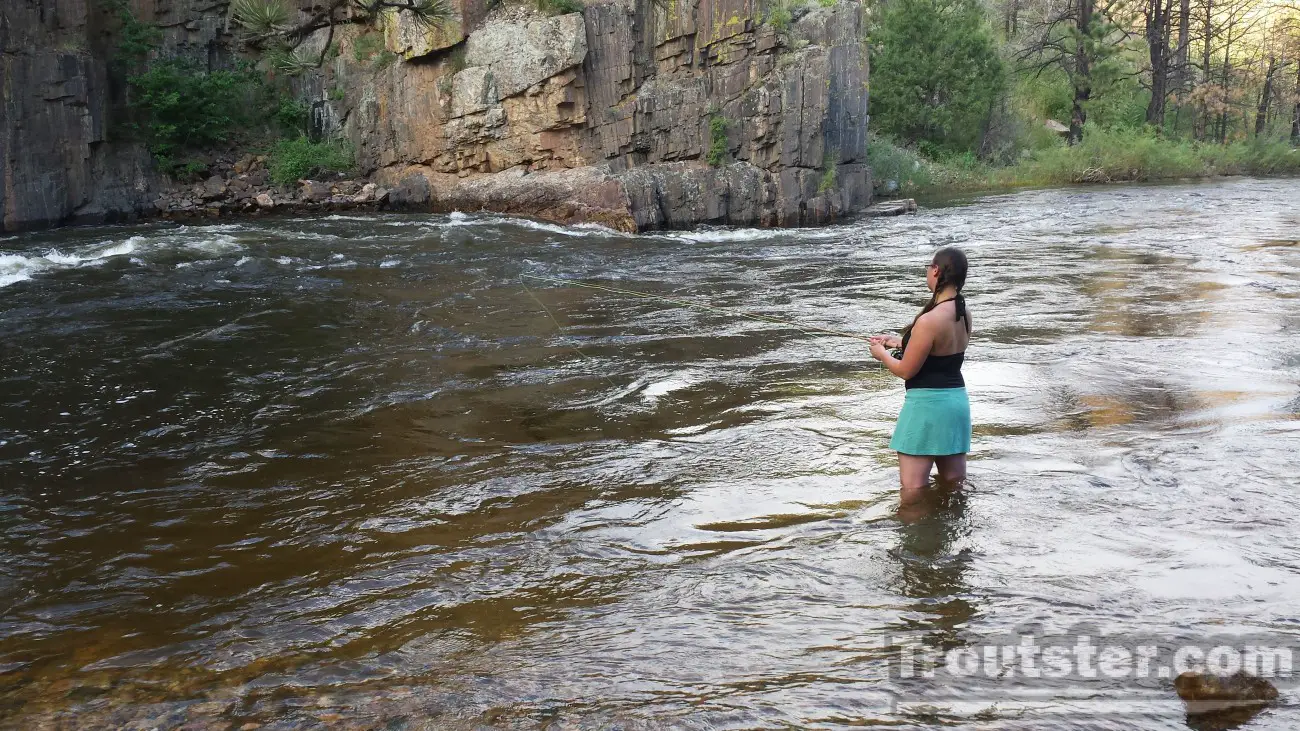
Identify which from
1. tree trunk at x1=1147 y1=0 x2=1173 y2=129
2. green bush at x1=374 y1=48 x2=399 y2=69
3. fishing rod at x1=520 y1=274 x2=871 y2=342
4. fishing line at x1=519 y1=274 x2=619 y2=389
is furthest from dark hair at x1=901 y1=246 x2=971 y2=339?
tree trunk at x1=1147 y1=0 x2=1173 y2=129

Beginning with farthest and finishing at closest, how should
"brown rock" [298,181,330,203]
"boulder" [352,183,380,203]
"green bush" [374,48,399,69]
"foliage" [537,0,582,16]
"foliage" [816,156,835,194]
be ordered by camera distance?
"green bush" [374,48,399,69] < "boulder" [352,183,380,203] < "brown rock" [298,181,330,203] < "foliage" [816,156,835,194] < "foliage" [537,0,582,16]

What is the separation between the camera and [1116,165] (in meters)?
31.7

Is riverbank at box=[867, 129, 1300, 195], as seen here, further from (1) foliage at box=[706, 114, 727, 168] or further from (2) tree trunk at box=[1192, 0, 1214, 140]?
(1) foliage at box=[706, 114, 727, 168]

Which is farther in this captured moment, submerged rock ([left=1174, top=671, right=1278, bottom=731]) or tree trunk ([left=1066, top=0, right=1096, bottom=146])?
tree trunk ([left=1066, top=0, right=1096, bottom=146])

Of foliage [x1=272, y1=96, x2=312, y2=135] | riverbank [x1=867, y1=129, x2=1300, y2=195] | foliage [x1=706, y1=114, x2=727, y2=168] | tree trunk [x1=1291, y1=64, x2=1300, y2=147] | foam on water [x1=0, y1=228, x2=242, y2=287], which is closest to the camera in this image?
foam on water [x1=0, y1=228, x2=242, y2=287]

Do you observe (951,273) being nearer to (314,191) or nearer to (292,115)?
(314,191)

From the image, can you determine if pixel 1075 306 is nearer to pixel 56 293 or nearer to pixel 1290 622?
pixel 1290 622

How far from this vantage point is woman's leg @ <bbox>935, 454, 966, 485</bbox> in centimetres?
524

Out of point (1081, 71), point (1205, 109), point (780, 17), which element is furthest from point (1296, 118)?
point (780, 17)

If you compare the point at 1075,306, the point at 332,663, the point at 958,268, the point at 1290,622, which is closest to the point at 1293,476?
the point at 1290,622

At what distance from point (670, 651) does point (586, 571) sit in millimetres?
836

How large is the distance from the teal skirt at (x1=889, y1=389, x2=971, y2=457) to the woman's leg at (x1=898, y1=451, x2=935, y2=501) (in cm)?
5

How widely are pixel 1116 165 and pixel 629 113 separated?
1846 cm

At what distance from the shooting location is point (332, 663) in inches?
145
